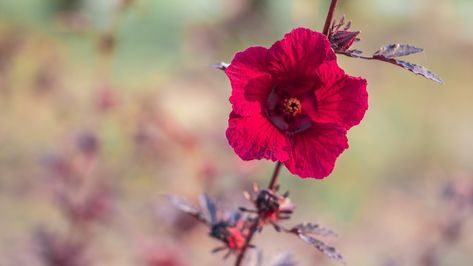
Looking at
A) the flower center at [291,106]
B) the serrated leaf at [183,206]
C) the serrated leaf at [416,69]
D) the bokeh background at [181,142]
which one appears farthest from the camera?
the bokeh background at [181,142]

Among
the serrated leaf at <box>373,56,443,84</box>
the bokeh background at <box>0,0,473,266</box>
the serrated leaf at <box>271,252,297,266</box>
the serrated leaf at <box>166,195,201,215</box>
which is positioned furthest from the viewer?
the bokeh background at <box>0,0,473,266</box>

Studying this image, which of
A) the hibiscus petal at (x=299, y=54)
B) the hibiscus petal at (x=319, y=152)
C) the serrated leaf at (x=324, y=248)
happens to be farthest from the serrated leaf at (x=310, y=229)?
the hibiscus petal at (x=299, y=54)

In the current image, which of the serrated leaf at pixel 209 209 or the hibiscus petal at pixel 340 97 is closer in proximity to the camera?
the hibiscus petal at pixel 340 97

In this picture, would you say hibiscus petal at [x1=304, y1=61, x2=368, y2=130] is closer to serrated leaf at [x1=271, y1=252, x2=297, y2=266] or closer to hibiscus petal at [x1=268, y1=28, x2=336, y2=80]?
hibiscus petal at [x1=268, y1=28, x2=336, y2=80]

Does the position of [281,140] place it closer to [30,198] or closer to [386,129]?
[30,198]

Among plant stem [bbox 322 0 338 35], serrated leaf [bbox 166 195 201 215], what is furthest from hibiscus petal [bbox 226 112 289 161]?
serrated leaf [bbox 166 195 201 215]

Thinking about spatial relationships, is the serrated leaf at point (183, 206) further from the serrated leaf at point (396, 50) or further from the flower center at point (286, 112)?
the serrated leaf at point (396, 50)
